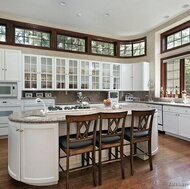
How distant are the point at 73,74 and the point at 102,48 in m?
1.76

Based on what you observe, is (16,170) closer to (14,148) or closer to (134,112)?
(14,148)

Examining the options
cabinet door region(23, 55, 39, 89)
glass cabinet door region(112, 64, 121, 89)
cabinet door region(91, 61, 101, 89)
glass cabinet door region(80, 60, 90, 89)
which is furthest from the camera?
glass cabinet door region(112, 64, 121, 89)

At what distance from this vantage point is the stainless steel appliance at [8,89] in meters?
4.33

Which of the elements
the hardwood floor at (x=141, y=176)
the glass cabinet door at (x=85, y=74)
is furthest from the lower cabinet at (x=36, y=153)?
the glass cabinet door at (x=85, y=74)

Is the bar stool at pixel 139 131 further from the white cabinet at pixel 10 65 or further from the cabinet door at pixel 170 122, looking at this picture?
the white cabinet at pixel 10 65

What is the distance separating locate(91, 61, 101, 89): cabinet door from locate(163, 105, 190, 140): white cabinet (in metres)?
2.38

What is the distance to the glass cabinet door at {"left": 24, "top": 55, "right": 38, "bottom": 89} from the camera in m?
4.77

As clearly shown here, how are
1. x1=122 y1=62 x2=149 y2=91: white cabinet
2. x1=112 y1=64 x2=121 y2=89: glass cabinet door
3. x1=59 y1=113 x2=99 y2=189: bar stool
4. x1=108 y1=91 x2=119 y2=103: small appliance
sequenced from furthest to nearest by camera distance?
x1=112 y1=64 x2=121 y2=89: glass cabinet door → x1=108 y1=91 x2=119 y2=103: small appliance → x1=122 y1=62 x2=149 y2=91: white cabinet → x1=59 y1=113 x2=99 y2=189: bar stool

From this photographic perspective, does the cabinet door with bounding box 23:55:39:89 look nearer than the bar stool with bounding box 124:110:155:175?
No

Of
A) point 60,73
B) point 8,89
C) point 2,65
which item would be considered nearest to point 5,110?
point 8,89

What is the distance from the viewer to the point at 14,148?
2.21m

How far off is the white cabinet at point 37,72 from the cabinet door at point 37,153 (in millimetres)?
2957

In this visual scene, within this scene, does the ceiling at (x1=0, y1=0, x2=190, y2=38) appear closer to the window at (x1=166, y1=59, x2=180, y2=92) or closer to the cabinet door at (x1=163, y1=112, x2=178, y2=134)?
the window at (x1=166, y1=59, x2=180, y2=92)

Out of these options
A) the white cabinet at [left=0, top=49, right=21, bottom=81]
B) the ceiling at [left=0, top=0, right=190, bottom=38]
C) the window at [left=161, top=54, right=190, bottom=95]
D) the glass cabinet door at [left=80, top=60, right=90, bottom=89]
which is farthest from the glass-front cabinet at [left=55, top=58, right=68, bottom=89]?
the window at [left=161, top=54, right=190, bottom=95]
